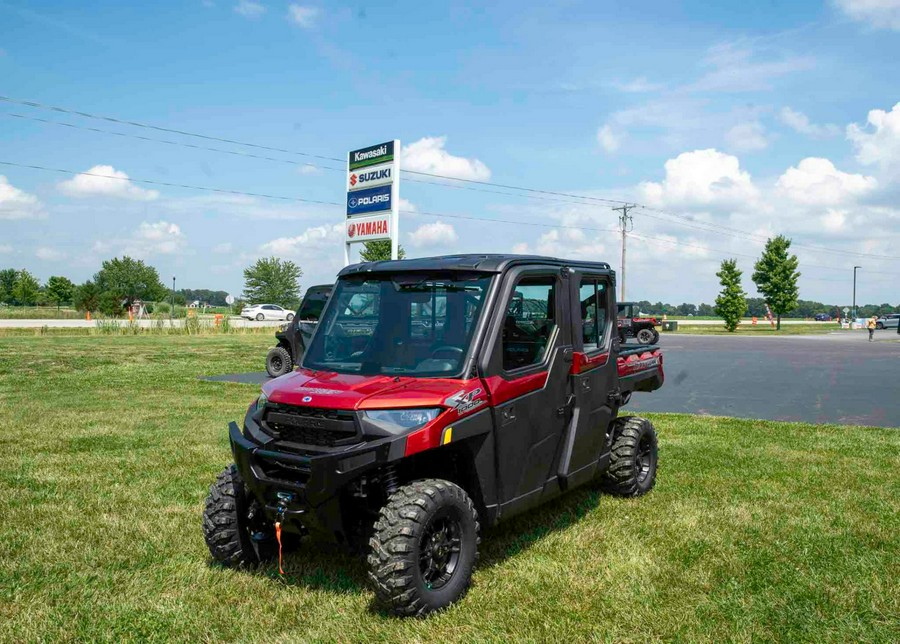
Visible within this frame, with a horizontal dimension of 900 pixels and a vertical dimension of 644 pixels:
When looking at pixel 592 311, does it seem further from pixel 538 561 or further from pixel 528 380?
pixel 538 561

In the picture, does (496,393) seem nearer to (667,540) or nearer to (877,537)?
(667,540)

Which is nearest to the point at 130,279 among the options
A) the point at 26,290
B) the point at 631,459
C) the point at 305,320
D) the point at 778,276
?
the point at 26,290

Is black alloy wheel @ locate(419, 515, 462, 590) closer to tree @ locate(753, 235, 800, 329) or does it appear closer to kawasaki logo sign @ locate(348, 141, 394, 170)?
kawasaki logo sign @ locate(348, 141, 394, 170)

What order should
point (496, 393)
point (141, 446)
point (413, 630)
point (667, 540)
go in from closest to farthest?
point (413, 630) < point (496, 393) < point (667, 540) < point (141, 446)

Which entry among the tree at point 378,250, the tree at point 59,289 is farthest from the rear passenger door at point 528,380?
the tree at point 59,289

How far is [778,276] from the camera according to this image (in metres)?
64.7

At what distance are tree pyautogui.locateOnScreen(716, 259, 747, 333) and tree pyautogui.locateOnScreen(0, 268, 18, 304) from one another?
87.2 metres

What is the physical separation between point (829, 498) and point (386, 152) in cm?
1832

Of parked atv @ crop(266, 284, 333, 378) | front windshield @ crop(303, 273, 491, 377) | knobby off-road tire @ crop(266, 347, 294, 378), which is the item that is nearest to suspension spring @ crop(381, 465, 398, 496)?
front windshield @ crop(303, 273, 491, 377)

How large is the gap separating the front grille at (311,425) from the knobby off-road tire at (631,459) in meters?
3.07

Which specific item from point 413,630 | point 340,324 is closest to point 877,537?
point 413,630

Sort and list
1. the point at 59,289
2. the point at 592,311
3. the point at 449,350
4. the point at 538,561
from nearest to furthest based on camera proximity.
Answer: the point at 449,350 < the point at 538,561 < the point at 592,311 < the point at 59,289

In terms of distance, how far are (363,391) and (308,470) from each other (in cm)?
55

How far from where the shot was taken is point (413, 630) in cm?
407
